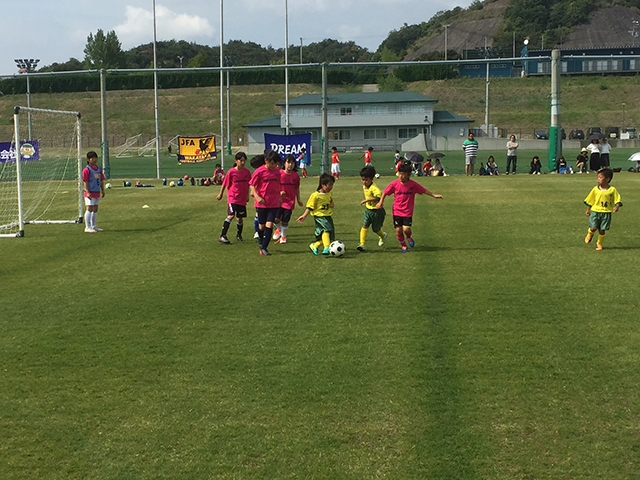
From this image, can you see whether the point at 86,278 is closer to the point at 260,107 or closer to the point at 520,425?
the point at 520,425

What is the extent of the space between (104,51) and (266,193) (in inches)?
4073

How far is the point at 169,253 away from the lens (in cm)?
1440

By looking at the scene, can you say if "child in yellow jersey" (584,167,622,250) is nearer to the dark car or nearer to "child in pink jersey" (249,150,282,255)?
"child in pink jersey" (249,150,282,255)

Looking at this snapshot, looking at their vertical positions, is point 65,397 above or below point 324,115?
below

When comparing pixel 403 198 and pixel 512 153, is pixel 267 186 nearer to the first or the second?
pixel 403 198

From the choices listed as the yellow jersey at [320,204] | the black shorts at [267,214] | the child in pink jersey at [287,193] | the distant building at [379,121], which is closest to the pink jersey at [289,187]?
the child in pink jersey at [287,193]

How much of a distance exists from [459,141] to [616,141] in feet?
49.3

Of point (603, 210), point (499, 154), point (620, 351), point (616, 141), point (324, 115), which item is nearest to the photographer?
point (620, 351)

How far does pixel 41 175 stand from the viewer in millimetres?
34938

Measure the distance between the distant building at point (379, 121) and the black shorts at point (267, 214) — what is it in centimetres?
4979

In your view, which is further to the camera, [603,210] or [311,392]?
[603,210]

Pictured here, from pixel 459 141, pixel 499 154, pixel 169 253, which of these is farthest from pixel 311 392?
pixel 459 141

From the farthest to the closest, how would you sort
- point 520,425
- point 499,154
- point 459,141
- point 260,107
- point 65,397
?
point 260,107 → point 459,141 → point 499,154 → point 65,397 → point 520,425

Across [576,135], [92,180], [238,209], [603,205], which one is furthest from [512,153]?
[576,135]
